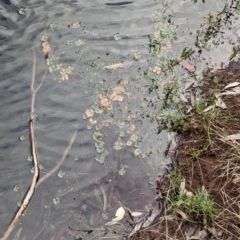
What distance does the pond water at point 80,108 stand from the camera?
3232 millimetres

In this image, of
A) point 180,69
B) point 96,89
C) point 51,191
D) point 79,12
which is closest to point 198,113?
point 180,69

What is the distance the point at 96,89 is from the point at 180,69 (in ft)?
2.93

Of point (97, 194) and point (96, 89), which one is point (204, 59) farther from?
point (97, 194)

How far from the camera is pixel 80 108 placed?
12.1 feet

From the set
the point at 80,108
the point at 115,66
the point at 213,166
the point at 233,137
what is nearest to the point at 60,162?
the point at 80,108

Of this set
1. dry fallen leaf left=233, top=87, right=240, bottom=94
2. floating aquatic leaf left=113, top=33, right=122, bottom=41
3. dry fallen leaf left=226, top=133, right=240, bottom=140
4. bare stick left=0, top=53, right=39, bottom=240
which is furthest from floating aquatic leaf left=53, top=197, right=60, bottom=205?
dry fallen leaf left=233, top=87, right=240, bottom=94

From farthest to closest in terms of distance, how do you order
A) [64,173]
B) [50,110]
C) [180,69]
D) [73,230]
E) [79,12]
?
[79,12], [180,69], [50,110], [64,173], [73,230]

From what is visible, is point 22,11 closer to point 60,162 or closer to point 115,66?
point 115,66

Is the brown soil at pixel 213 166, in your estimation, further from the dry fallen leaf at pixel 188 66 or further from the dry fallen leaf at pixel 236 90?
the dry fallen leaf at pixel 188 66

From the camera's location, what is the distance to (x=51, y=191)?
10.7 feet

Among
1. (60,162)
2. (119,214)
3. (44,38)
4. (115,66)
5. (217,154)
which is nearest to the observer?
(119,214)

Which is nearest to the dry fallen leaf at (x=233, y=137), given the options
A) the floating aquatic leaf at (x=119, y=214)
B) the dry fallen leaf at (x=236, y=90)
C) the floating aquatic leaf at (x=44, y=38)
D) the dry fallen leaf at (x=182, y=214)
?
the dry fallen leaf at (x=236, y=90)

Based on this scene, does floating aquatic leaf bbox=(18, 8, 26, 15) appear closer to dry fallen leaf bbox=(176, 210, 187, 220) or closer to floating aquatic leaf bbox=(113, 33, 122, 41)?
floating aquatic leaf bbox=(113, 33, 122, 41)

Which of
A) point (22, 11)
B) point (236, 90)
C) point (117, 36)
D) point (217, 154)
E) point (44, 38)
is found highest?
point (22, 11)
